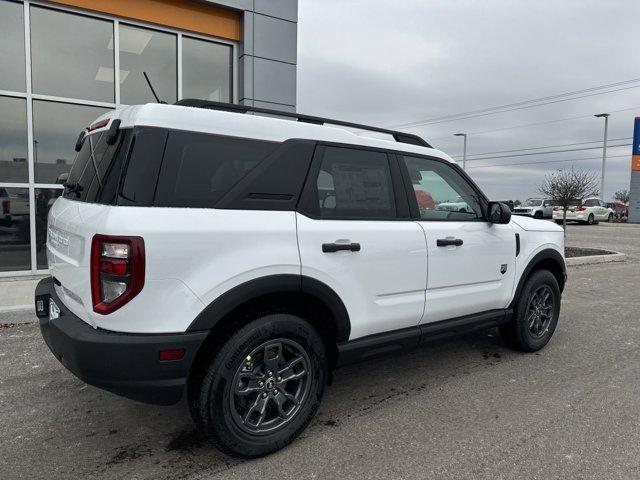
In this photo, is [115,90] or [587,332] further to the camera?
[115,90]

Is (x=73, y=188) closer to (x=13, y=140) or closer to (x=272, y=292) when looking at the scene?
(x=272, y=292)

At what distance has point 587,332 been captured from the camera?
17.1ft

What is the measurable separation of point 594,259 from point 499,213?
9206mm

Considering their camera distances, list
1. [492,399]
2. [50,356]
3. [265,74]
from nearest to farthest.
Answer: [492,399] → [50,356] → [265,74]

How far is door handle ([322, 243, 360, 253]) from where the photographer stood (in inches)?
110

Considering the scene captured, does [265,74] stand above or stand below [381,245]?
above

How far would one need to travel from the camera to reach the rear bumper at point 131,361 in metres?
2.25

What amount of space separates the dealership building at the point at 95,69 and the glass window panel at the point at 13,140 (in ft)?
0.05

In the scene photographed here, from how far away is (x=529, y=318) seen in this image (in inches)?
174

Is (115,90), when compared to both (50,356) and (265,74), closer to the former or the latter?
(265,74)

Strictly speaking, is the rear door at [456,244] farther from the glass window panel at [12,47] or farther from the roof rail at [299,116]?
the glass window panel at [12,47]

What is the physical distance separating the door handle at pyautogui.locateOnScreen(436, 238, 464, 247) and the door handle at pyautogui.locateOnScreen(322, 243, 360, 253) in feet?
2.59

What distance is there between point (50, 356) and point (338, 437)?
2.92m

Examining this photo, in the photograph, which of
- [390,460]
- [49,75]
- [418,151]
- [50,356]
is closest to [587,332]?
[418,151]
